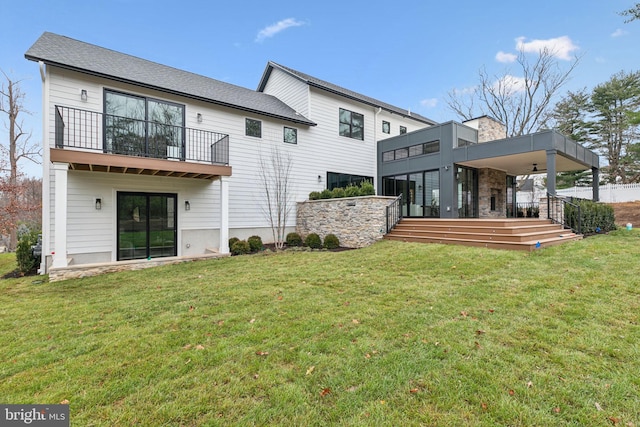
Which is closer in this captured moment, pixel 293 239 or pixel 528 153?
pixel 528 153

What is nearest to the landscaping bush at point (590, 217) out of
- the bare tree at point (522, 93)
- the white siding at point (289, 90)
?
the white siding at point (289, 90)

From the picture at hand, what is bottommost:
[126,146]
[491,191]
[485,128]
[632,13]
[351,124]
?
[491,191]

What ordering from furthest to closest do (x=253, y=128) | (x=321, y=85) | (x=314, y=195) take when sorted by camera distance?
(x=321, y=85), (x=314, y=195), (x=253, y=128)

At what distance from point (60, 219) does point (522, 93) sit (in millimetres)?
28230

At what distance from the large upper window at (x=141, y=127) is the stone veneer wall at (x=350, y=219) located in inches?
226

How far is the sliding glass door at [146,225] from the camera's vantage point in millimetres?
9156

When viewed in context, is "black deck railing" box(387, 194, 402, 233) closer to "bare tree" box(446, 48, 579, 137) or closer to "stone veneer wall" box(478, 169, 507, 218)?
"stone veneer wall" box(478, 169, 507, 218)

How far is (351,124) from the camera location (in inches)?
589

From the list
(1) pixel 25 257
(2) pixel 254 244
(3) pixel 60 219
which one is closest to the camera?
(3) pixel 60 219

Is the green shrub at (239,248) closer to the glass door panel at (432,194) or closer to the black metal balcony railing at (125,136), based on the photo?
the black metal balcony railing at (125,136)

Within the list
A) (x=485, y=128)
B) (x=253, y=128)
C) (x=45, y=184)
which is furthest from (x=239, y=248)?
(x=485, y=128)

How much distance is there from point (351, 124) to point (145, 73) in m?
9.25

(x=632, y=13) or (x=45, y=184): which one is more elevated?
(x=632, y=13)

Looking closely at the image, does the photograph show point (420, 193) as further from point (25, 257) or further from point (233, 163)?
point (25, 257)
